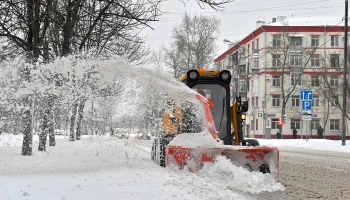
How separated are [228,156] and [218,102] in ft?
6.27

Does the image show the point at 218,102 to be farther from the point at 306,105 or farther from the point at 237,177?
the point at 306,105

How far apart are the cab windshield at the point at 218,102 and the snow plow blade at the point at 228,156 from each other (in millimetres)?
1592

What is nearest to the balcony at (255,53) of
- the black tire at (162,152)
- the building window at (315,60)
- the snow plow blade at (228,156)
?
the building window at (315,60)

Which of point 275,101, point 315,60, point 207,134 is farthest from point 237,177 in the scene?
point 315,60

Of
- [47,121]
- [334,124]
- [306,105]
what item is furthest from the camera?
[334,124]

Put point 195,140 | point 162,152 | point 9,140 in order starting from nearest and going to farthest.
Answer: point 195,140, point 162,152, point 9,140

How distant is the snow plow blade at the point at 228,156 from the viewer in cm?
854

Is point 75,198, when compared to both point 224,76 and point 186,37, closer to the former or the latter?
point 224,76

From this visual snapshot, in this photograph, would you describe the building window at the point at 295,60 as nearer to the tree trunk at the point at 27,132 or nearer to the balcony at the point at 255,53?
the balcony at the point at 255,53

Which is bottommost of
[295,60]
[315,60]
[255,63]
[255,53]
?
[255,63]

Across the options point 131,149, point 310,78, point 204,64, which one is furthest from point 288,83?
point 131,149

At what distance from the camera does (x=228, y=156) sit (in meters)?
8.66

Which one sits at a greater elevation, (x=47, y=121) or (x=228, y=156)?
(x=47, y=121)

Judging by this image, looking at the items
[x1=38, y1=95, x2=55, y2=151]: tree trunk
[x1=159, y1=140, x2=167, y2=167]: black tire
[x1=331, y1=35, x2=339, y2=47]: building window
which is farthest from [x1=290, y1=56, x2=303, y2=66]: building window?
[x1=159, y1=140, x2=167, y2=167]: black tire
